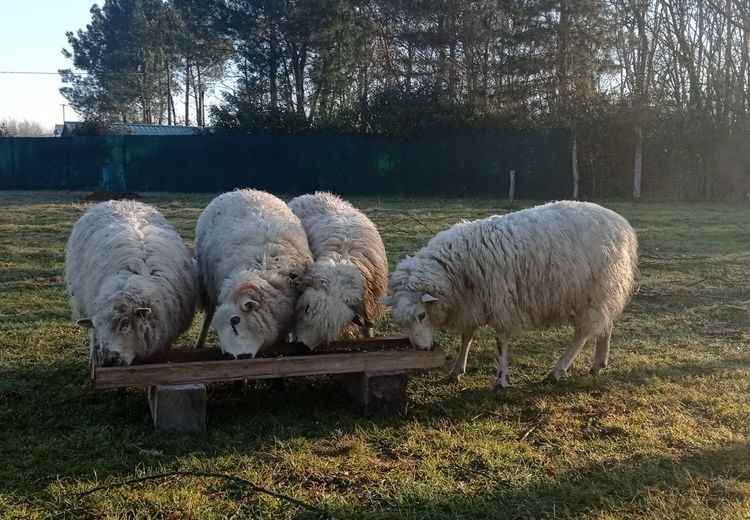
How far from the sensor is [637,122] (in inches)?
902

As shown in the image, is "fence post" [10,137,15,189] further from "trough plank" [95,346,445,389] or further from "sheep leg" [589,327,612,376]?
"sheep leg" [589,327,612,376]

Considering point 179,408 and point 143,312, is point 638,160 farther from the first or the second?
point 179,408

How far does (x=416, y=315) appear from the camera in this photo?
5.21m

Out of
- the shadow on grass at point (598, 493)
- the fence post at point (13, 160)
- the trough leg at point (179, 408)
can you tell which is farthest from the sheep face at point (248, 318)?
the fence post at point (13, 160)

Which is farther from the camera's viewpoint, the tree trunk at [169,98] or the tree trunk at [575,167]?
the tree trunk at [169,98]

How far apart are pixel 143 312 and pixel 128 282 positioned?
0.90ft

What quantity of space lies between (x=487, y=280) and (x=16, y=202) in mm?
17685

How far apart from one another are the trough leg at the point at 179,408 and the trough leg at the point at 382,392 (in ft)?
3.59

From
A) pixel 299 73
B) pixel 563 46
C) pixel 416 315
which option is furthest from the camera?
pixel 299 73

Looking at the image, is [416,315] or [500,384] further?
[500,384]

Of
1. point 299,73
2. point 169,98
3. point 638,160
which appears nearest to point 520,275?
point 638,160

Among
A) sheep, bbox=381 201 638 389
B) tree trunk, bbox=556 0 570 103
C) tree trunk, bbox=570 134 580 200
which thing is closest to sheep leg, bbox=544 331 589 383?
sheep, bbox=381 201 638 389

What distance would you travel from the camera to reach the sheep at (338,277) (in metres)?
5.08

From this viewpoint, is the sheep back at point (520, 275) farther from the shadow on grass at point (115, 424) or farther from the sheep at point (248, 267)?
the shadow on grass at point (115, 424)
